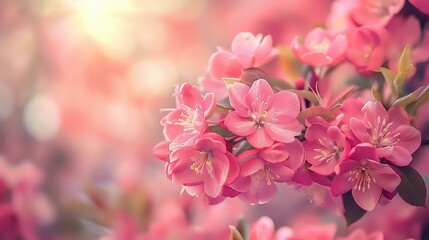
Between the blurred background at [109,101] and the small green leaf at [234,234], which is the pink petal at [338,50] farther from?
the small green leaf at [234,234]

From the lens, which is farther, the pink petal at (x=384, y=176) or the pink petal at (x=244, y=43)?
the pink petal at (x=244, y=43)

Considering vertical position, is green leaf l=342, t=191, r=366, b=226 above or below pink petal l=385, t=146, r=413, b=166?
below

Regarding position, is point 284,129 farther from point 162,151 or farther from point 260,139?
point 162,151

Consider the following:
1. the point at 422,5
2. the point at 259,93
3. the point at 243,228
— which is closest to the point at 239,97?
the point at 259,93

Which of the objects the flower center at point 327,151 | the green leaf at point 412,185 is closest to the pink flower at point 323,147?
the flower center at point 327,151

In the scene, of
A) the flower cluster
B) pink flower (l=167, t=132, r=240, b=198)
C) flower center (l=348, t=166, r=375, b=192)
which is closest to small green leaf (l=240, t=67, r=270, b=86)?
the flower cluster

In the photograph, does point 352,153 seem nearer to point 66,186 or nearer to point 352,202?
point 352,202

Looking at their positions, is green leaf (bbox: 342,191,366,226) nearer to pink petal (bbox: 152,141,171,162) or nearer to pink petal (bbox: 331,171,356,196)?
pink petal (bbox: 331,171,356,196)
